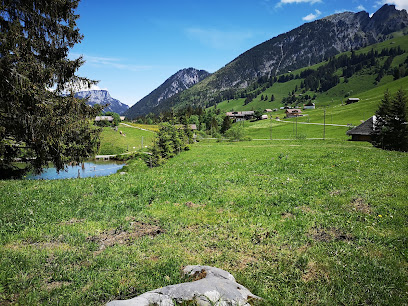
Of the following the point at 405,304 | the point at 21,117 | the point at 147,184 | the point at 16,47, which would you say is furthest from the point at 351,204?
the point at 16,47

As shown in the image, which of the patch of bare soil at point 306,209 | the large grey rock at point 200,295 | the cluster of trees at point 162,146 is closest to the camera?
the large grey rock at point 200,295

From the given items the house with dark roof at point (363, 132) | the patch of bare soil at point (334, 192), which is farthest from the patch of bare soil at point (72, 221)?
the house with dark roof at point (363, 132)

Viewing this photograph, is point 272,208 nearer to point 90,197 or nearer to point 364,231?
point 364,231

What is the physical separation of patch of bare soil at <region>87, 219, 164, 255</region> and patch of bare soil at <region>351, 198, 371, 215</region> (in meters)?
8.22

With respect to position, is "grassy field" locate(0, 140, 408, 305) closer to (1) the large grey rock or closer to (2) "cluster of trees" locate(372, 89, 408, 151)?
(1) the large grey rock

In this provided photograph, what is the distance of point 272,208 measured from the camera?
10453 millimetres

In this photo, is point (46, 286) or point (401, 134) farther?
A: point (401, 134)

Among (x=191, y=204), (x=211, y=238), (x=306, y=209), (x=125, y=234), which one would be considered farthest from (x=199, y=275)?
(x=306, y=209)

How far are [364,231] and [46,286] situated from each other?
31.7 ft

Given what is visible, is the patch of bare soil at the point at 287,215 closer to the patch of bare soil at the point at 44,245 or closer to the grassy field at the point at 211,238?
the grassy field at the point at 211,238

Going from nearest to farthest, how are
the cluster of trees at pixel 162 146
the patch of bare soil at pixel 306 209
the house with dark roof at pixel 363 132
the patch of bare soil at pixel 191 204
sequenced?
the patch of bare soil at pixel 306 209 → the patch of bare soil at pixel 191 204 → the cluster of trees at pixel 162 146 → the house with dark roof at pixel 363 132

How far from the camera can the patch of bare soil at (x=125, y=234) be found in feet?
25.9

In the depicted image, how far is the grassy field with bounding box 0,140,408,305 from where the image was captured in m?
5.57

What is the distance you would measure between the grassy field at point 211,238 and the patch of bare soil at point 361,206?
77mm
